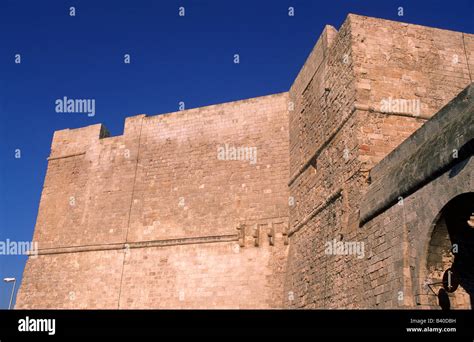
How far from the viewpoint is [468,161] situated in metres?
4.97

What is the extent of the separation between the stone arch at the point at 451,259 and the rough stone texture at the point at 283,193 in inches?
1.1

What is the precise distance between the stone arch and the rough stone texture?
1.1 inches

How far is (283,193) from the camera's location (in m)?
11.4

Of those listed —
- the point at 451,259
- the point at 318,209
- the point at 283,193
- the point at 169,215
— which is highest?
the point at 283,193

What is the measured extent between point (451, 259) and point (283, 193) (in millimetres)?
5948

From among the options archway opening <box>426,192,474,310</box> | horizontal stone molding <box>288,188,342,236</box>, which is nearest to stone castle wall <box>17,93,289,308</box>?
horizontal stone molding <box>288,188,342,236</box>

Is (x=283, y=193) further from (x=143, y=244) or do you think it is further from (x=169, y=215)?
(x=143, y=244)

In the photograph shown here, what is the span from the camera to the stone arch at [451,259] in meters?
5.39

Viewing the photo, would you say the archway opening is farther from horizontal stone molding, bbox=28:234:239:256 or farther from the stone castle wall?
horizontal stone molding, bbox=28:234:239:256

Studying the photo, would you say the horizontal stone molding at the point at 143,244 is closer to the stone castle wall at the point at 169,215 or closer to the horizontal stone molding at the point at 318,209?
the stone castle wall at the point at 169,215

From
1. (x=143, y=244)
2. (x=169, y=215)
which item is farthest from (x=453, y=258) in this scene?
(x=143, y=244)

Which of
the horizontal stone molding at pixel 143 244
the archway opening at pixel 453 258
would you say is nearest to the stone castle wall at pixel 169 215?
the horizontal stone molding at pixel 143 244
